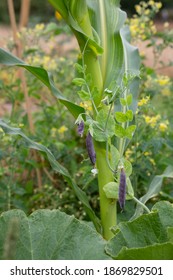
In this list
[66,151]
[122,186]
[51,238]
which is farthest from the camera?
[66,151]

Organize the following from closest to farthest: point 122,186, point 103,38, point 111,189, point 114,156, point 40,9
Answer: point 122,186 → point 114,156 → point 111,189 → point 103,38 → point 40,9

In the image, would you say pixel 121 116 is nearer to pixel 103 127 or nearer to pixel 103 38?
pixel 103 127

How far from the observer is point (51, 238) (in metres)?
1.98

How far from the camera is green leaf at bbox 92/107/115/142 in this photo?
2.26m

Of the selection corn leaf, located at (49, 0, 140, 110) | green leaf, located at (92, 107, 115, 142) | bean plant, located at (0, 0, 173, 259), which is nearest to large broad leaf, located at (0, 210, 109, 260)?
bean plant, located at (0, 0, 173, 259)

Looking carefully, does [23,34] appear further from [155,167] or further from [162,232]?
[162,232]

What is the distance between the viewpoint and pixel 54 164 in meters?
2.48

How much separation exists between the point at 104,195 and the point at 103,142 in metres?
0.21

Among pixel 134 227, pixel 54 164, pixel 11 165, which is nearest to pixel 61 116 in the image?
pixel 11 165

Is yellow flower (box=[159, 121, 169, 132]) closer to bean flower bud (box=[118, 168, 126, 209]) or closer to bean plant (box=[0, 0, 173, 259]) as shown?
bean plant (box=[0, 0, 173, 259])

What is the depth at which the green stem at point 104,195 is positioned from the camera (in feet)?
8.27

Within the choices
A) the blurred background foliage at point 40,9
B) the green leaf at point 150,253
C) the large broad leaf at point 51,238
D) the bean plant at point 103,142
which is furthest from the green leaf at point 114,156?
the blurred background foliage at point 40,9

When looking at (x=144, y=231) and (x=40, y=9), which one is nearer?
(x=144, y=231)

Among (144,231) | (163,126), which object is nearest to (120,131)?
(144,231)
